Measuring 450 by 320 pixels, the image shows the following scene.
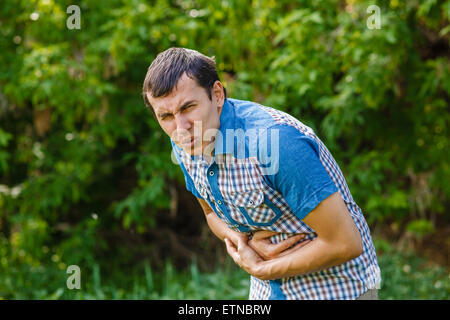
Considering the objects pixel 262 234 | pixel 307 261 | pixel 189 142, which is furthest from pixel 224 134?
pixel 307 261

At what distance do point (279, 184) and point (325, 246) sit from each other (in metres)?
0.24

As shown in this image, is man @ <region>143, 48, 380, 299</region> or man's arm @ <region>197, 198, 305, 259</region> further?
man's arm @ <region>197, 198, 305, 259</region>

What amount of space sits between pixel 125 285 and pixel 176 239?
1.01 metres

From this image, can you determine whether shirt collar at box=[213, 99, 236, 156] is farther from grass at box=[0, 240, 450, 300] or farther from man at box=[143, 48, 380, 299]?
grass at box=[0, 240, 450, 300]

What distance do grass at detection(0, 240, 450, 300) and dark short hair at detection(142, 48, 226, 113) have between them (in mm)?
2336

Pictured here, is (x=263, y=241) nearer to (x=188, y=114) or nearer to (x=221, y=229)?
(x=221, y=229)

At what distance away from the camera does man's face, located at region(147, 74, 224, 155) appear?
1.54m

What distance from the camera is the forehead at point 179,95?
153cm

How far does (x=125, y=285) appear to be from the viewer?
4.63 meters

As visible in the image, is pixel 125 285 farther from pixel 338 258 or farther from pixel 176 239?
pixel 338 258

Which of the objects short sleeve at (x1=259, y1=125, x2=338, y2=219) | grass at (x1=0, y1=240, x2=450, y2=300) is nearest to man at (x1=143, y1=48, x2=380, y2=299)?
short sleeve at (x1=259, y1=125, x2=338, y2=219)

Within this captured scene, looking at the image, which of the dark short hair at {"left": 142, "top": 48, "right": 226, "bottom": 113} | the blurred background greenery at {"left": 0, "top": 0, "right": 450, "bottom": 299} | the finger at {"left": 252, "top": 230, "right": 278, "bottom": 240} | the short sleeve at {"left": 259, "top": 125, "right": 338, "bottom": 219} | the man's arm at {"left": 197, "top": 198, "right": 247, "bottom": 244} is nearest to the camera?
the short sleeve at {"left": 259, "top": 125, "right": 338, "bottom": 219}

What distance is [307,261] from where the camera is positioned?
1.50 m
